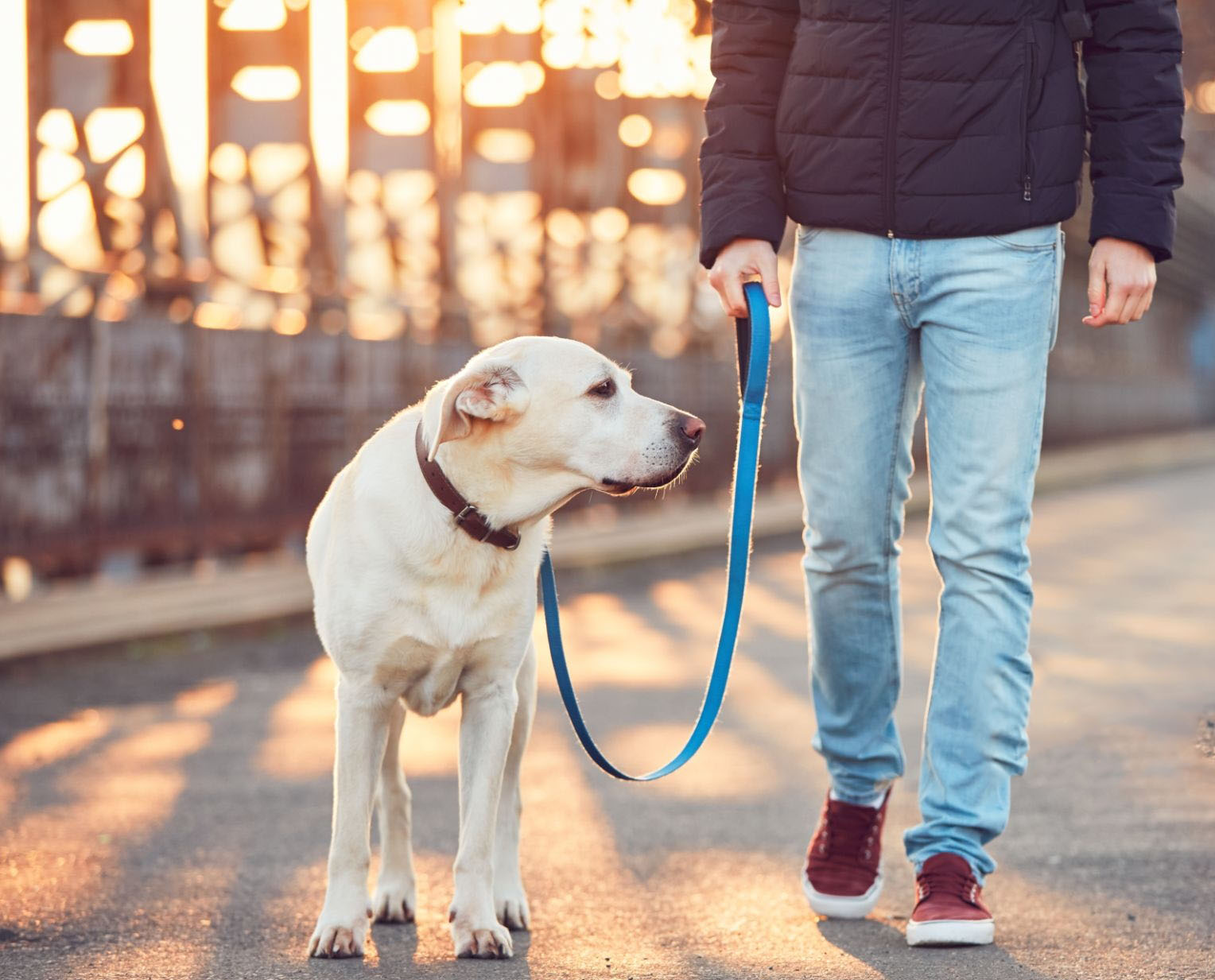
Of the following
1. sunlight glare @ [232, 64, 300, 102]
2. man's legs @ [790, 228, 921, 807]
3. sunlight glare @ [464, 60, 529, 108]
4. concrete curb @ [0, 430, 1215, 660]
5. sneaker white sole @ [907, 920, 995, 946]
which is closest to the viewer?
sneaker white sole @ [907, 920, 995, 946]

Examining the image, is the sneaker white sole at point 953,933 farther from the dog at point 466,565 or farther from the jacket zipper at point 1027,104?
the jacket zipper at point 1027,104

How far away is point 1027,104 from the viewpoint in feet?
11.1

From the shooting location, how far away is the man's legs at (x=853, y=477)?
11.5 feet

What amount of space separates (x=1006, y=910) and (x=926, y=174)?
4.79ft

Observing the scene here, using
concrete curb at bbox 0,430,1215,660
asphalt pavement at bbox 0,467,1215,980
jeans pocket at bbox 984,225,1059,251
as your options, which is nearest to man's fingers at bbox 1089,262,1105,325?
jeans pocket at bbox 984,225,1059,251

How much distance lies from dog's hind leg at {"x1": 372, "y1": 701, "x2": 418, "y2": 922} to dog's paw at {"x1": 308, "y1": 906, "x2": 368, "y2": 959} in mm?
250

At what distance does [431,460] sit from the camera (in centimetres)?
338

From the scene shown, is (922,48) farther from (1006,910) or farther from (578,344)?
(1006,910)

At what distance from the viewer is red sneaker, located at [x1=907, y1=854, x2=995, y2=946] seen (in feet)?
10.7

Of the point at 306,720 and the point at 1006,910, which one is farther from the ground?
the point at 1006,910

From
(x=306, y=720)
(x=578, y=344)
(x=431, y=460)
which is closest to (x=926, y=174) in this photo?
(x=578, y=344)

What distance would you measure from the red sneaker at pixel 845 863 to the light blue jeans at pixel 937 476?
48mm

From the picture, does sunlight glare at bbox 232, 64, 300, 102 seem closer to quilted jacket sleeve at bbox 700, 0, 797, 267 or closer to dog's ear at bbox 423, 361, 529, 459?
quilted jacket sleeve at bbox 700, 0, 797, 267

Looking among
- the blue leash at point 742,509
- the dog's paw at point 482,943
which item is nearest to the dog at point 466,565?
the dog's paw at point 482,943
